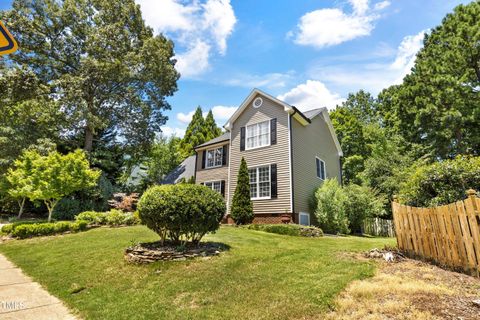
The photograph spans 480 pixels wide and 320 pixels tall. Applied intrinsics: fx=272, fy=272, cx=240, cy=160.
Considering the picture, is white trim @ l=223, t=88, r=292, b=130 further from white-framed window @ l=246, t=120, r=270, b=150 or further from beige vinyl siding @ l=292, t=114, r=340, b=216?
beige vinyl siding @ l=292, t=114, r=340, b=216

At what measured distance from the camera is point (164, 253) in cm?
703

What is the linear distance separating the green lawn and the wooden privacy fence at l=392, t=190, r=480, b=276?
145 centimetres

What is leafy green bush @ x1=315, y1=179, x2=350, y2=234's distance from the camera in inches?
594

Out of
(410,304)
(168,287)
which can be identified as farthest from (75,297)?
(410,304)

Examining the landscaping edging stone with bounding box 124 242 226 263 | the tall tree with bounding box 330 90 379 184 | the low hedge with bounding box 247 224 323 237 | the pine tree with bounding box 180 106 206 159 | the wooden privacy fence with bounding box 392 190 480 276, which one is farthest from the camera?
the pine tree with bounding box 180 106 206 159

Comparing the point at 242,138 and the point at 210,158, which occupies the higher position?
the point at 242,138

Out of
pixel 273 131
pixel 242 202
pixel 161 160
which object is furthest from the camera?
pixel 161 160

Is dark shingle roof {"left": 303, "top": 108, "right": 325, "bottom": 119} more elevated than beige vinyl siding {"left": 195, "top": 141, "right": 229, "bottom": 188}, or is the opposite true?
dark shingle roof {"left": 303, "top": 108, "right": 325, "bottom": 119}

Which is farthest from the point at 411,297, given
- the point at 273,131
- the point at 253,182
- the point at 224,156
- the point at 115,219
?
the point at 224,156

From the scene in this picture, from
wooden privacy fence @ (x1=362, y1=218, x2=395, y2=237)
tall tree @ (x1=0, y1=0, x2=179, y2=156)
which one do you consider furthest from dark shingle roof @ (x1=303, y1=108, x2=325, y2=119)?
tall tree @ (x1=0, y1=0, x2=179, y2=156)

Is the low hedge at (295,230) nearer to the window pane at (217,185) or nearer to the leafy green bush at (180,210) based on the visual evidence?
the leafy green bush at (180,210)

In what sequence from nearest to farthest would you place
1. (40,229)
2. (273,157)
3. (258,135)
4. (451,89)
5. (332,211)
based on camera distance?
(40,229), (332,211), (273,157), (258,135), (451,89)

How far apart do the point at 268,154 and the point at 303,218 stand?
14.1 feet

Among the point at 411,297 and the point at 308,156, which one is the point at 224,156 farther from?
the point at 411,297
